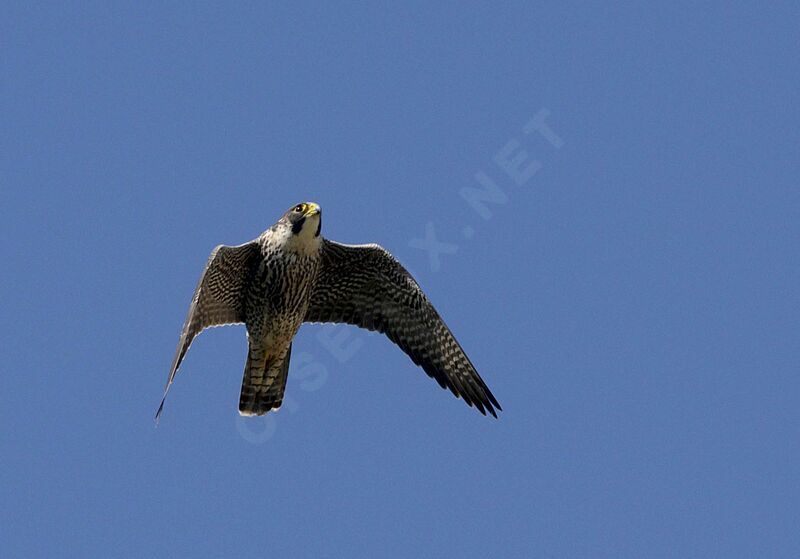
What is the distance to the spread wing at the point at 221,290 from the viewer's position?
36.2 ft

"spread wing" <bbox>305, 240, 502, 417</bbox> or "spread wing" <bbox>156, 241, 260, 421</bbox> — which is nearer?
"spread wing" <bbox>156, 241, 260, 421</bbox>

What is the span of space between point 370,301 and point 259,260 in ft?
4.14

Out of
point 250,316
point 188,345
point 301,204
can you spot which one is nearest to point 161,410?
point 188,345

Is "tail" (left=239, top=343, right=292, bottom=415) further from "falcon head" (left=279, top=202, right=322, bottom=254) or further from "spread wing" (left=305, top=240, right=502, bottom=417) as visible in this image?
"falcon head" (left=279, top=202, right=322, bottom=254)

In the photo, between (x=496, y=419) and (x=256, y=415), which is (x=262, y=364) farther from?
(x=496, y=419)

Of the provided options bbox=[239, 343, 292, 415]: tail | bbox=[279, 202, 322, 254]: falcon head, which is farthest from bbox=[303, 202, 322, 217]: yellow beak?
bbox=[239, 343, 292, 415]: tail

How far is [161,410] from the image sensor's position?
10.3 m

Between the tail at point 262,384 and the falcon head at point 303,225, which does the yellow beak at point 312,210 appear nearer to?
the falcon head at point 303,225

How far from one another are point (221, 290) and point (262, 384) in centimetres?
101

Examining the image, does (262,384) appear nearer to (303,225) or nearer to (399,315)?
(399,315)

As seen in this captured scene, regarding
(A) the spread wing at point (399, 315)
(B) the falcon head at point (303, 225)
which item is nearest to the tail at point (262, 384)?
(A) the spread wing at point (399, 315)

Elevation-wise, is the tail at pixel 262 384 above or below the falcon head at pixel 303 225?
below

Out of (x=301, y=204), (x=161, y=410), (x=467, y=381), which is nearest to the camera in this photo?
(x=161, y=410)

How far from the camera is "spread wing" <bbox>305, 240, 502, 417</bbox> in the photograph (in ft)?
38.7
